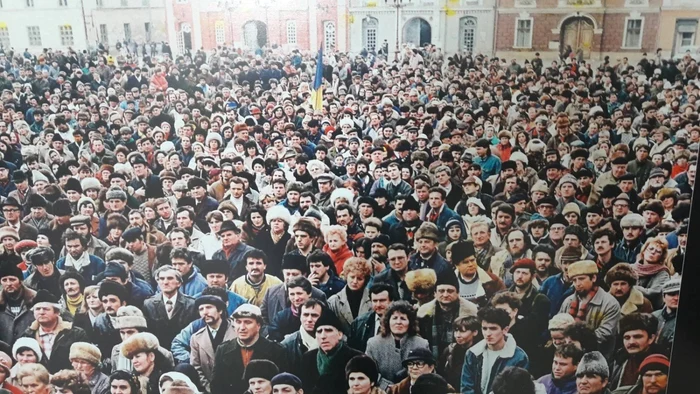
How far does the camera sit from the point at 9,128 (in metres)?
3.37

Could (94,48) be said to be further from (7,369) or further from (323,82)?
(7,369)

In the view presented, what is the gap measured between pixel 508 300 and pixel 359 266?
2.60 feet

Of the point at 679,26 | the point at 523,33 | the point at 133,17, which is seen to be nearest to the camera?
the point at 679,26

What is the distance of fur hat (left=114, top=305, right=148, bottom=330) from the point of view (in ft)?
10.8

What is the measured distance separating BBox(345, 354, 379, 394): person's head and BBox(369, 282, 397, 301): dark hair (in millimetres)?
355

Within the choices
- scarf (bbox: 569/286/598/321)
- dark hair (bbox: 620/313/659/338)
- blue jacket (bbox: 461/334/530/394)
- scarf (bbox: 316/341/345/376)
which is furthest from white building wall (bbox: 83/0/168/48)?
dark hair (bbox: 620/313/659/338)

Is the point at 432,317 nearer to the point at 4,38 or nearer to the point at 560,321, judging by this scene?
the point at 560,321

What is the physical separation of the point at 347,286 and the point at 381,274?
0.20 m

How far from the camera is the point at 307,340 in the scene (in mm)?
3225

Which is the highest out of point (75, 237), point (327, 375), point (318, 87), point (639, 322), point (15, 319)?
point (318, 87)

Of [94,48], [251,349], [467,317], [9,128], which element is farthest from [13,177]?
[467,317]

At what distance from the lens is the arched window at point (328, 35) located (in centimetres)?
315

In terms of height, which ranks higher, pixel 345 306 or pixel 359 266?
pixel 359 266

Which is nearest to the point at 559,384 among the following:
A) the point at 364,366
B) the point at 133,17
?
the point at 364,366
